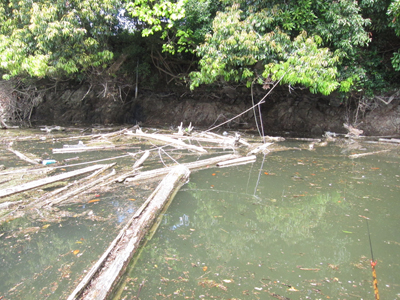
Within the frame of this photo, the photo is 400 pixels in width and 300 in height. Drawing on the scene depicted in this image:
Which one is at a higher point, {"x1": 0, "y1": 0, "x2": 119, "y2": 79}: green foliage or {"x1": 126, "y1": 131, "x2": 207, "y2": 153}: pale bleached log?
→ {"x1": 0, "y1": 0, "x2": 119, "y2": 79}: green foliage

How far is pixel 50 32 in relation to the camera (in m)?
8.66

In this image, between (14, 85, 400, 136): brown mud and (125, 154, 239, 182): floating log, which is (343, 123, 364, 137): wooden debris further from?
(125, 154, 239, 182): floating log

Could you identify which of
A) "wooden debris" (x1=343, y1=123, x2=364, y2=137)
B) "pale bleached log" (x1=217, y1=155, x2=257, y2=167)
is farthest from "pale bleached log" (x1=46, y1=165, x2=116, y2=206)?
"wooden debris" (x1=343, y1=123, x2=364, y2=137)

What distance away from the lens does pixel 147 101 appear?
16.6 meters

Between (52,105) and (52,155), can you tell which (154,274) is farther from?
(52,105)

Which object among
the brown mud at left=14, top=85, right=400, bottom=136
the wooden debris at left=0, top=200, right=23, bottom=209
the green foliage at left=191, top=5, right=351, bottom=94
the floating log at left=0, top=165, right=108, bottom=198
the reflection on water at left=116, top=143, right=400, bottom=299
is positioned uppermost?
the green foliage at left=191, top=5, right=351, bottom=94

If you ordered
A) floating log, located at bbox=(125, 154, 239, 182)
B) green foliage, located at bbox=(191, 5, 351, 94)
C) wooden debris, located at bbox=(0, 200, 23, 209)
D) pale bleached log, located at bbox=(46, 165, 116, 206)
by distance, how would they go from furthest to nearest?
1. green foliage, located at bbox=(191, 5, 351, 94)
2. floating log, located at bbox=(125, 154, 239, 182)
3. pale bleached log, located at bbox=(46, 165, 116, 206)
4. wooden debris, located at bbox=(0, 200, 23, 209)

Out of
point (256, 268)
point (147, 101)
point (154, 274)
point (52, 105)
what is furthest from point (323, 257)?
point (52, 105)

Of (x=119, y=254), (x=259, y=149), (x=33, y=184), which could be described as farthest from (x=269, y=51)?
(x=119, y=254)

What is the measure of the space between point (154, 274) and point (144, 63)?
13.0m

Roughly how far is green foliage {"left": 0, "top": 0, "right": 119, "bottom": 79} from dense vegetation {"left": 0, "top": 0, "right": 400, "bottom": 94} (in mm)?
31

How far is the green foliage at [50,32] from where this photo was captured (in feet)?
28.7

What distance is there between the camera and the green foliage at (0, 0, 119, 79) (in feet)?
28.7

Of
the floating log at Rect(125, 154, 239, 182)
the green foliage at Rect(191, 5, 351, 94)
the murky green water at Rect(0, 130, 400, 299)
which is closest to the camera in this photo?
the murky green water at Rect(0, 130, 400, 299)
